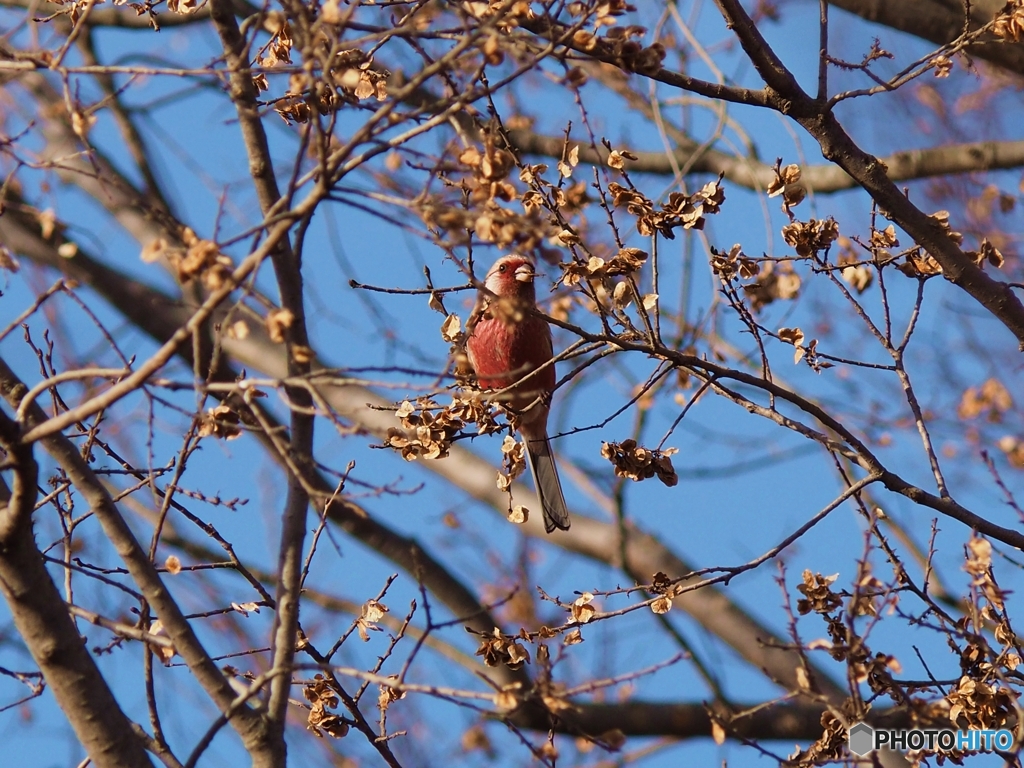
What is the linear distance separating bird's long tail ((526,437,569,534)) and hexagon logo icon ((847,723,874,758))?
6.50 ft

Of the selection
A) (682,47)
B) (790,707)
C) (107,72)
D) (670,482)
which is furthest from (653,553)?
(107,72)

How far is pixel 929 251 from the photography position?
2889 mm

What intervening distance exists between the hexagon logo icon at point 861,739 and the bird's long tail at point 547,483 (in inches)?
78.1

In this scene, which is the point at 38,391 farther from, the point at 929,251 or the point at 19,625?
the point at 929,251

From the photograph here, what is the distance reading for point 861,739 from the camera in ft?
8.34

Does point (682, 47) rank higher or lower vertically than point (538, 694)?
higher

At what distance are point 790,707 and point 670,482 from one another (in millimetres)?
4511

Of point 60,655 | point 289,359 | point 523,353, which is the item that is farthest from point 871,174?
point 60,655

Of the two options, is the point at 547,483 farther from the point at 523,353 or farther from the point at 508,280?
the point at 508,280

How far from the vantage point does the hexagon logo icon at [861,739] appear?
2.48 m

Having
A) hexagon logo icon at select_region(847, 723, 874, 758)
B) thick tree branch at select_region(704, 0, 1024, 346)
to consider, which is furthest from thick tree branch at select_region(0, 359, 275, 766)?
thick tree branch at select_region(704, 0, 1024, 346)

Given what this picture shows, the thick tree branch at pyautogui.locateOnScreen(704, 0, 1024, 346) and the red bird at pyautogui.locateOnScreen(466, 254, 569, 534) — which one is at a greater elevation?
the red bird at pyautogui.locateOnScreen(466, 254, 569, 534)

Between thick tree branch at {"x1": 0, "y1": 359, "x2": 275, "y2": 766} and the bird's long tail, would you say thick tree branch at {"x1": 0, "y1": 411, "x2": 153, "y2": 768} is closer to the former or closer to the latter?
thick tree branch at {"x1": 0, "y1": 359, "x2": 275, "y2": 766}

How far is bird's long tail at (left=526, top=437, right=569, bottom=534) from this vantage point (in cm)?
454
